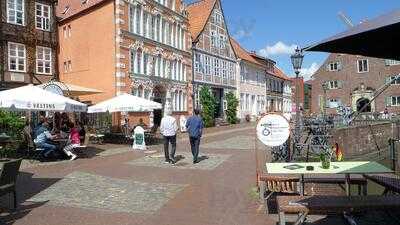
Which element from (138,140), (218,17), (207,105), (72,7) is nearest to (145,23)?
(72,7)

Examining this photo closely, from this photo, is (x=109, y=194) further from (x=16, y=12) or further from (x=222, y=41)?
(x=222, y=41)

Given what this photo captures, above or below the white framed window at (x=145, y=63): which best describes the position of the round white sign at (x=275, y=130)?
below

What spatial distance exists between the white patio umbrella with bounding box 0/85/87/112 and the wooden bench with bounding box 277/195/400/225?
36.2 feet

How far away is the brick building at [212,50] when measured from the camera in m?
43.9

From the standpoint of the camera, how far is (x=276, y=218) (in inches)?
332

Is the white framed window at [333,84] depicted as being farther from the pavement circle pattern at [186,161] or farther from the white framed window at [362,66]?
the pavement circle pattern at [186,161]

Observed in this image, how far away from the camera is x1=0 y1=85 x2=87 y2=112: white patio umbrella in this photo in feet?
50.3

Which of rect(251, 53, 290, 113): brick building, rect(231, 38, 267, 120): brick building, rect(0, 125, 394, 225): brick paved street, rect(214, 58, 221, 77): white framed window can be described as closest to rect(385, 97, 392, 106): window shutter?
rect(251, 53, 290, 113): brick building

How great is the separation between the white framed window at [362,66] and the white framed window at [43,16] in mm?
41020

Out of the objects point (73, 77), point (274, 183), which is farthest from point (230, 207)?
point (73, 77)

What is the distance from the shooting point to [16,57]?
31797mm

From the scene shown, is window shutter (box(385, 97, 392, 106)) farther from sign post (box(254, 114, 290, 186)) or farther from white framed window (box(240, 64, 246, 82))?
sign post (box(254, 114, 290, 186))

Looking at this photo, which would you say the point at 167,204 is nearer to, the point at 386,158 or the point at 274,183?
the point at 274,183

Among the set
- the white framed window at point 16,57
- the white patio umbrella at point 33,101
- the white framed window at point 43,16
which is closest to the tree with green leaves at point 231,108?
A: the white framed window at point 43,16
